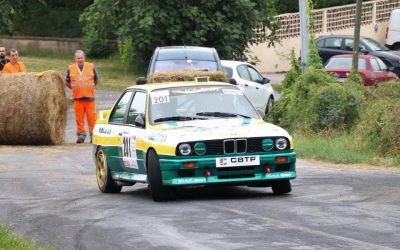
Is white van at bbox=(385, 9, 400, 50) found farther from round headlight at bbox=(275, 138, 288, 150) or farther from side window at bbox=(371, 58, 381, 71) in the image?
round headlight at bbox=(275, 138, 288, 150)

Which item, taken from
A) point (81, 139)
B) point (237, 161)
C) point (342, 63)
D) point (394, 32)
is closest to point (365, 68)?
point (342, 63)

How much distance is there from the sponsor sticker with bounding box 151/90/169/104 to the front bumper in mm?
1346

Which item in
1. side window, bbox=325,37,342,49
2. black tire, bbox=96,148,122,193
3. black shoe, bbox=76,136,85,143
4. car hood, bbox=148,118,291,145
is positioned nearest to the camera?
car hood, bbox=148,118,291,145

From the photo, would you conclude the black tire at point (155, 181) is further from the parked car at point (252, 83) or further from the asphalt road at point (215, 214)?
the parked car at point (252, 83)

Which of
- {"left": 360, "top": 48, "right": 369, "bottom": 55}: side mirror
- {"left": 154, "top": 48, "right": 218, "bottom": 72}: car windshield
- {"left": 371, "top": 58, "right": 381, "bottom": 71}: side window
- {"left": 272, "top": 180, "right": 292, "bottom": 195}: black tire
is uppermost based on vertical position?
{"left": 154, "top": 48, "right": 218, "bottom": 72}: car windshield

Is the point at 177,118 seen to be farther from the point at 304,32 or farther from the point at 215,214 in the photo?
the point at 304,32

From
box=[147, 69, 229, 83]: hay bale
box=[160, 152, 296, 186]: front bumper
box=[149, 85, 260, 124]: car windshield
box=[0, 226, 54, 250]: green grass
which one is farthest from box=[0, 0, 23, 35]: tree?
box=[0, 226, 54, 250]: green grass

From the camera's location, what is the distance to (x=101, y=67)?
159ft

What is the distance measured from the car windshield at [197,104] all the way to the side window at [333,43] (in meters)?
29.1

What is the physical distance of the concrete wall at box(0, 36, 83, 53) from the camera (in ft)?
175

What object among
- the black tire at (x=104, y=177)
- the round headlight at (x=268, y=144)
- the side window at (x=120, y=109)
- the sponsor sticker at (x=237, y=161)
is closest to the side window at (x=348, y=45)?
the side window at (x=120, y=109)

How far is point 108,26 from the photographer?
43.8m

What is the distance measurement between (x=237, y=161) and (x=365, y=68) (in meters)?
21.5

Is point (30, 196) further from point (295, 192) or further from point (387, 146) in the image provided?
point (387, 146)
